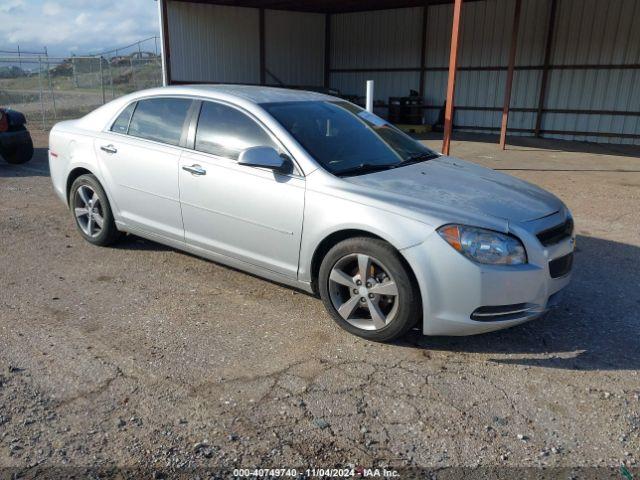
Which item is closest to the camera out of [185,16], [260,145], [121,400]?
[121,400]

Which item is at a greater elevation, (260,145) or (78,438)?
(260,145)

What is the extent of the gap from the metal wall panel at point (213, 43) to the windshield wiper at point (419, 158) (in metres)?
15.9

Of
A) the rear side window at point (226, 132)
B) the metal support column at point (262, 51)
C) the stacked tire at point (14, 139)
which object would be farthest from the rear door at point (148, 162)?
the metal support column at point (262, 51)

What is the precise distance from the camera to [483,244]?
10.8 feet

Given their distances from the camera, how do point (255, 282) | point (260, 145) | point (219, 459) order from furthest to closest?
1. point (255, 282)
2. point (260, 145)
3. point (219, 459)

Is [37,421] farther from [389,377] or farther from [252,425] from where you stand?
[389,377]

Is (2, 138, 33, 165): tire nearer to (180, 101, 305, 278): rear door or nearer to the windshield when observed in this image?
(180, 101, 305, 278): rear door

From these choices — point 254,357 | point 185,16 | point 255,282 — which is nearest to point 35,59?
point 185,16

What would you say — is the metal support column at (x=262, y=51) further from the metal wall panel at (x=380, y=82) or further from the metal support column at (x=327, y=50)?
the metal wall panel at (x=380, y=82)

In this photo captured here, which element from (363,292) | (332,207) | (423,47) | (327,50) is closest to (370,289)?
(363,292)

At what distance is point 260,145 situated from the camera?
408 centimetres

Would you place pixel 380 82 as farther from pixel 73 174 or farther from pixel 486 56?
pixel 73 174

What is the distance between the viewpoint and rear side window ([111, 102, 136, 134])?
5.09 metres

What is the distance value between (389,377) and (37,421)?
192 centimetres
